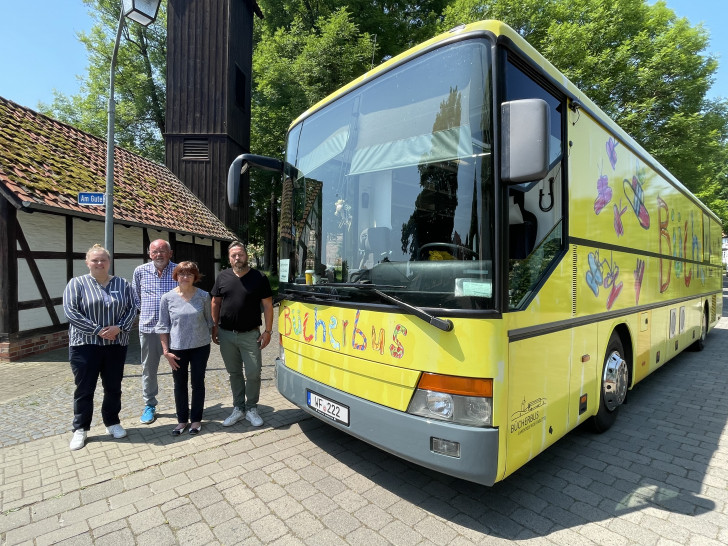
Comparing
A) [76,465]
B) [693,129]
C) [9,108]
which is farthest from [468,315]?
[693,129]

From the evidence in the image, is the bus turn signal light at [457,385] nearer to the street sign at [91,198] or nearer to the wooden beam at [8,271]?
the street sign at [91,198]

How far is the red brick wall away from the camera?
6.66 meters

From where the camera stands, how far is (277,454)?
11.4 feet

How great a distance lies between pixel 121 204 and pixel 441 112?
970 cm

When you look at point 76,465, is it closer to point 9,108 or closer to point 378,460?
point 378,460

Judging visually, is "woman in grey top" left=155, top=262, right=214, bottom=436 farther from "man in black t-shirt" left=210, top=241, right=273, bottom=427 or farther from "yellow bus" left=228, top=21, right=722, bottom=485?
"yellow bus" left=228, top=21, right=722, bottom=485

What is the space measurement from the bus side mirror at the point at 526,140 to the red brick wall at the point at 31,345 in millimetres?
8284

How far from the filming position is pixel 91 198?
6.09 meters

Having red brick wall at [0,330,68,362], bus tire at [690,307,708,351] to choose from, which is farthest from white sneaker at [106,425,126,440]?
bus tire at [690,307,708,351]

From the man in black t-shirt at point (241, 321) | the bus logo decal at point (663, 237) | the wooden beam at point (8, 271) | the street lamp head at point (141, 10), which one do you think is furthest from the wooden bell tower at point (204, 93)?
the bus logo decal at point (663, 237)

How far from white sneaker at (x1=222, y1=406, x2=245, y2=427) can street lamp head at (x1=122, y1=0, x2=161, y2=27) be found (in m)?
5.55

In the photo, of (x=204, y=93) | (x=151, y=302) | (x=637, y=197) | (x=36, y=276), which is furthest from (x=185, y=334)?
(x=204, y=93)

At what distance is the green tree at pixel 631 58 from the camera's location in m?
13.0

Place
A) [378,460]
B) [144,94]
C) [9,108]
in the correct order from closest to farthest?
[378,460] → [9,108] → [144,94]
